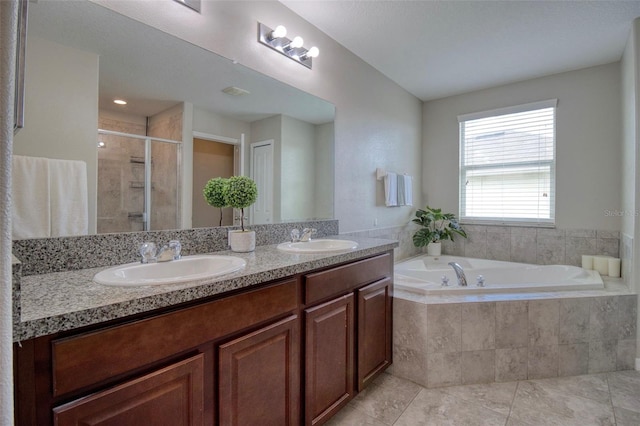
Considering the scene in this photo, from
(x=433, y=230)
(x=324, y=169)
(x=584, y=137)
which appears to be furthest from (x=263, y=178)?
(x=584, y=137)

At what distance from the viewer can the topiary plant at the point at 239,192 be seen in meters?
1.66

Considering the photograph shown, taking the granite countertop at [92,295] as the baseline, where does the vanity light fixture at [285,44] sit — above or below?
above

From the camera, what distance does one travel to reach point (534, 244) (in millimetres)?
3334

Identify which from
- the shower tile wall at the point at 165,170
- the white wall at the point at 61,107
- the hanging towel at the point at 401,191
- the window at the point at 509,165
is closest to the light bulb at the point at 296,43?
the shower tile wall at the point at 165,170

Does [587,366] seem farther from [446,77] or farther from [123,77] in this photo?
[123,77]

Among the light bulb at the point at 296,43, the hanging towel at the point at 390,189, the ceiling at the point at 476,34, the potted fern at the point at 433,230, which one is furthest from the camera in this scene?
the potted fern at the point at 433,230

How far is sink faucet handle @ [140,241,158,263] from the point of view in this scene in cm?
129

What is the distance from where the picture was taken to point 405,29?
94.5 inches

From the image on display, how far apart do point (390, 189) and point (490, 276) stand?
1408 mm

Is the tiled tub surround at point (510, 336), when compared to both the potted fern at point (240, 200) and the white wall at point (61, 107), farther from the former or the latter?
the white wall at point (61, 107)

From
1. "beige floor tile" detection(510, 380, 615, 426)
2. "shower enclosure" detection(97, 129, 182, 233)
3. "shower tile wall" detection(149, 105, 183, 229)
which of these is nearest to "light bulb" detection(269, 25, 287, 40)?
"shower tile wall" detection(149, 105, 183, 229)

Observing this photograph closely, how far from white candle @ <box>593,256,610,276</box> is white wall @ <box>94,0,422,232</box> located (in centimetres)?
174

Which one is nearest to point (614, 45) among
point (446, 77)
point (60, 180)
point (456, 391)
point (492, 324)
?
point (446, 77)

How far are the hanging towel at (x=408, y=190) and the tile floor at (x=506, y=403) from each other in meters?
1.88
